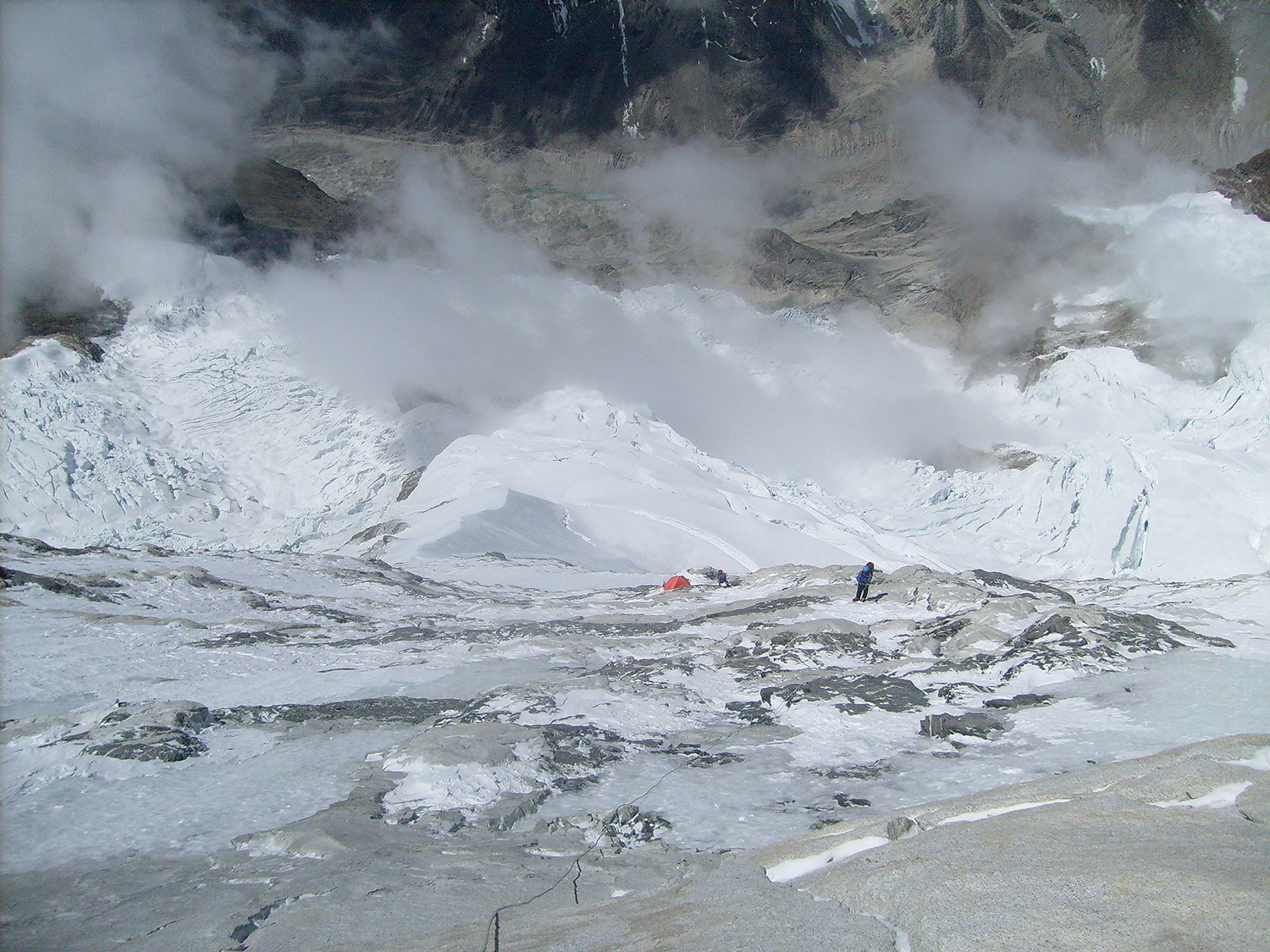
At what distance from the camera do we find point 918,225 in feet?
264

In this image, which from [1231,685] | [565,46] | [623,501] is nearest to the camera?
[1231,685]

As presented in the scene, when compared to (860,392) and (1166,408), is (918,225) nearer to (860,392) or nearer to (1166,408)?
(860,392)

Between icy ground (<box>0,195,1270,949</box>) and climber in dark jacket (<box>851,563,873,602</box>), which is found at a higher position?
climber in dark jacket (<box>851,563,873,602</box>)

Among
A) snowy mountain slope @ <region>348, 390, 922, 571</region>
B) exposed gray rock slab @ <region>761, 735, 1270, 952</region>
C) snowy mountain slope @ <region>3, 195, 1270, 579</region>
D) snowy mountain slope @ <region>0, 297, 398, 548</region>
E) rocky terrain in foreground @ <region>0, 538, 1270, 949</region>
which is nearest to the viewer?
exposed gray rock slab @ <region>761, 735, 1270, 952</region>

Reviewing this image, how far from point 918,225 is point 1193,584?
252 ft

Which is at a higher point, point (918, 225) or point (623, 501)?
point (918, 225)

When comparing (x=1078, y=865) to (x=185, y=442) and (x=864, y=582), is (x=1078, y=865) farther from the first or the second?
(x=185, y=442)

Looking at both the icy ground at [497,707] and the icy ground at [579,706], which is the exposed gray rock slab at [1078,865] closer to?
the icy ground at [497,707]

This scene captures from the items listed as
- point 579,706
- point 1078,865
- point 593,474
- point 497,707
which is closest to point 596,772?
point 579,706

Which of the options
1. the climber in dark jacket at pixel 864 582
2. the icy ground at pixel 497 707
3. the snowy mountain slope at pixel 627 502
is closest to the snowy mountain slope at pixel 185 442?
the snowy mountain slope at pixel 627 502

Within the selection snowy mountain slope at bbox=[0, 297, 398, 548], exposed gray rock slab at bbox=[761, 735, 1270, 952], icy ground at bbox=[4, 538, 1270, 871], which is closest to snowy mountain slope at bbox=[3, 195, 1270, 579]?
snowy mountain slope at bbox=[0, 297, 398, 548]

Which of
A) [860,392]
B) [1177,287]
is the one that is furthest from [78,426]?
[1177,287]

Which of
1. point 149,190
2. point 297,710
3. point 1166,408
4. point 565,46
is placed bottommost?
point 297,710

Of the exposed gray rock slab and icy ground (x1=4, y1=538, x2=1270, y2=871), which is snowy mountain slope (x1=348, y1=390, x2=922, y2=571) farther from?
the exposed gray rock slab
